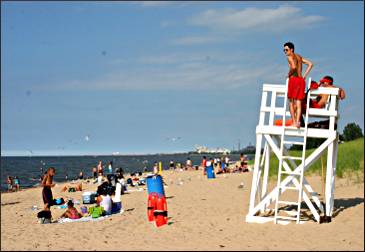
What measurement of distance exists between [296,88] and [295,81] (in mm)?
167

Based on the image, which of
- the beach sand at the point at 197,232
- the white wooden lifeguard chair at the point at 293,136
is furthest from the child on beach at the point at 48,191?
the white wooden lifeguard chair at the point at 293,136

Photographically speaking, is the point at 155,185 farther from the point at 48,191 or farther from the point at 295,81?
the point at 48,191

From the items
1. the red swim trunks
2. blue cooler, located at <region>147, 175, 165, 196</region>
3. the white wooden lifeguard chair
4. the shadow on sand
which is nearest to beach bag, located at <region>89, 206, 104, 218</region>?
blue cooler, located at <region>147, 175, 165, 196</region>

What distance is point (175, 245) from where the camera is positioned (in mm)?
9922

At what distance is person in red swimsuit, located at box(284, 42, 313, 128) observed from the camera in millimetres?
11797

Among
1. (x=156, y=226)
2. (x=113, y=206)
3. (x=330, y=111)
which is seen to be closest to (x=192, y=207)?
(x=113, y=206)

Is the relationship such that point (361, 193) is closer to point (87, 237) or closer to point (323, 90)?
point (323, 90)

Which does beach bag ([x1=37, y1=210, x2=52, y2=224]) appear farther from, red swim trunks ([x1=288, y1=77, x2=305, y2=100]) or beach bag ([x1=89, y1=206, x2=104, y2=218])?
red swim trunks ([x1=288, y1=77, x2=305, y2=100])

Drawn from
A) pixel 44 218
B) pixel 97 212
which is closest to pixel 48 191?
pixel 44 218

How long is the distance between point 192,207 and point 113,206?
250cm

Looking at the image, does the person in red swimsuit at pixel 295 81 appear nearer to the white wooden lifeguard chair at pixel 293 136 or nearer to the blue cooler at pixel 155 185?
the white wooden lifeguard chair at pixel 293 136

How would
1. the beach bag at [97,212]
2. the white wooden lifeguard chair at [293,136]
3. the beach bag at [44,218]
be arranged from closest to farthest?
the white wooden lifeguard chair at [293,136], the beach bag at [44,218], the beach bag at [97,212]

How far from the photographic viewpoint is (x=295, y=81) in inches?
467

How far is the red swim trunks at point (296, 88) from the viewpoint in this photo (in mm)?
11797
